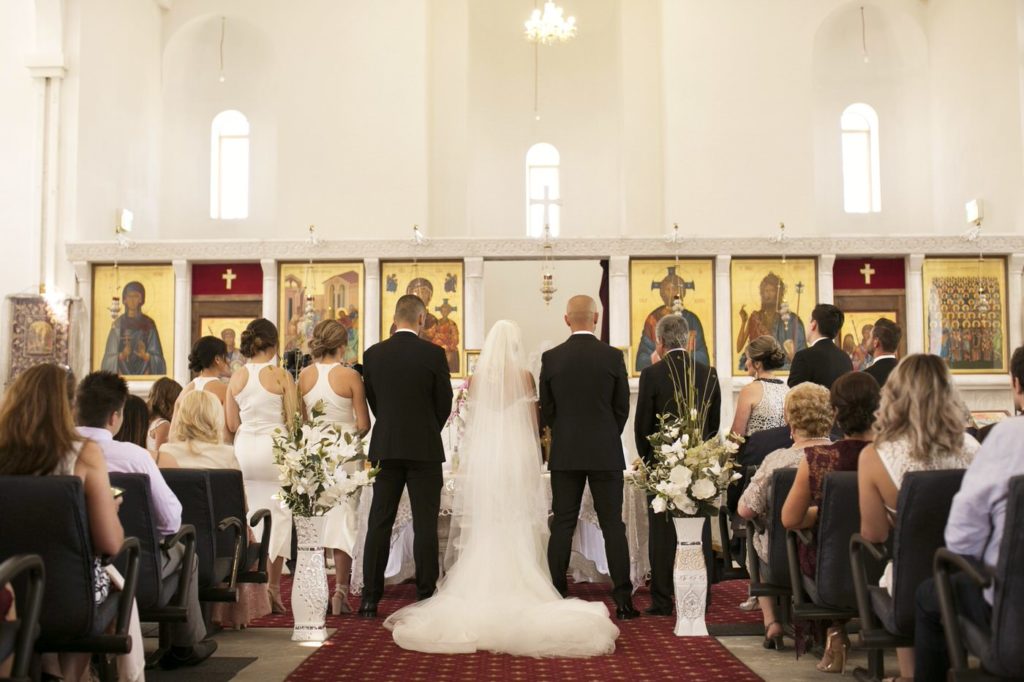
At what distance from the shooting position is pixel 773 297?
46.6 ft

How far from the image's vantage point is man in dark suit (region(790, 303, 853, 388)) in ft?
27.2

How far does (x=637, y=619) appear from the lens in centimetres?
733

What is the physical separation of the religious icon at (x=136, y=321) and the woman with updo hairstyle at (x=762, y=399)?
894 centimetres

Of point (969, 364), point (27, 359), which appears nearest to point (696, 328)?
point (969, 364)

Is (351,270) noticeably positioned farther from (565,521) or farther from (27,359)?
(565,521)

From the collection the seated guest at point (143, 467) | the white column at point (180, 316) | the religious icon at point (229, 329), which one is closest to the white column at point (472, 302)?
the religious icon at point (229, 329)

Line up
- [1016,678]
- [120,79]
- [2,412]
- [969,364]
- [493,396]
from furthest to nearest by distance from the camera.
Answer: [120,79] < [969,364] < [493,396] < [2,412] < [1016,678]

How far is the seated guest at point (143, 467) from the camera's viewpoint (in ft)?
16.4

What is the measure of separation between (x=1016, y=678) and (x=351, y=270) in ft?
37.6

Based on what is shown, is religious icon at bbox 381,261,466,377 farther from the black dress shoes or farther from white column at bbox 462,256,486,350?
the black dress shoes

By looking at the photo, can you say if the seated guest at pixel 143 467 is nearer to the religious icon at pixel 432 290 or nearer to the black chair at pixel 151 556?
the black chair at pixel 151 556

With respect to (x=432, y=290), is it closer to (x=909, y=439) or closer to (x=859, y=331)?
(x=859, y=331)

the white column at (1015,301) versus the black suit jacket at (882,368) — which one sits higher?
the white column at (1015,301)

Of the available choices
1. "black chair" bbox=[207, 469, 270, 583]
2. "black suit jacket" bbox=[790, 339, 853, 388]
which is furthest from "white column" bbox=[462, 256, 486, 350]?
"black chair" bbox=[207, 469, 270, 583]
